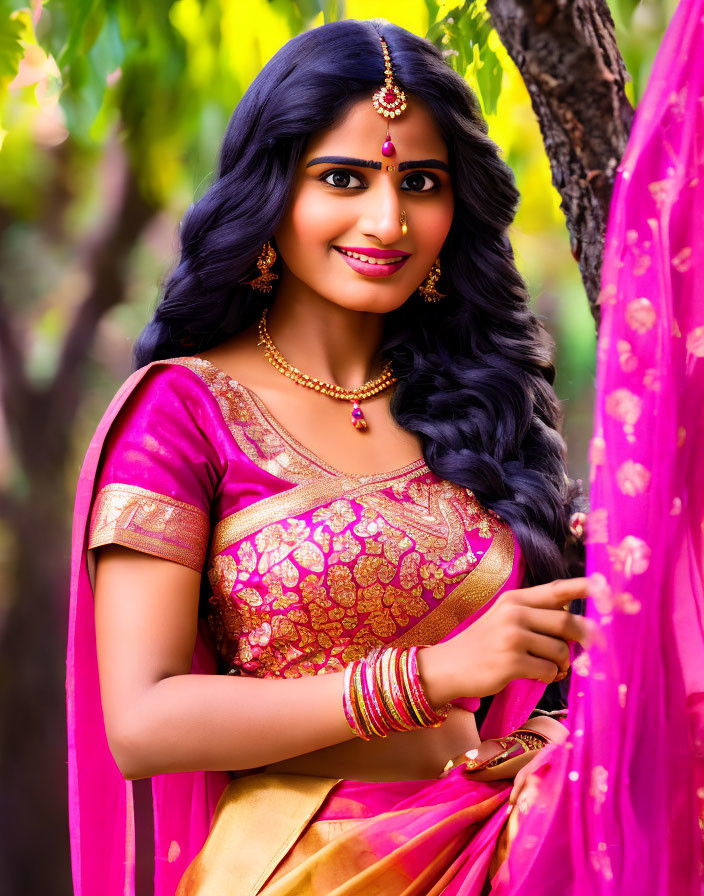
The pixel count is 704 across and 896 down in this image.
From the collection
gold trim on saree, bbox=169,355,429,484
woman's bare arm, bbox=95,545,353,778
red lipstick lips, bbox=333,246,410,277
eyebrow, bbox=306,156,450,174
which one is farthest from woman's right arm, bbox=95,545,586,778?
eyebrow, bbox=306,156,450,174

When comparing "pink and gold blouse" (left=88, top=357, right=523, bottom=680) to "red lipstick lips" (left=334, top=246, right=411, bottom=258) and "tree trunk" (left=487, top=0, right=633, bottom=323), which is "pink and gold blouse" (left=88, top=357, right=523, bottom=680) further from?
"tree trunk" (left=487, top=0, right=633, bottom=323)

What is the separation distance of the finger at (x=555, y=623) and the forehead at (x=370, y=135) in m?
0.65

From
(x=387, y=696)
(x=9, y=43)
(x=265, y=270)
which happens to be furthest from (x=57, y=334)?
(x=387, y=696)

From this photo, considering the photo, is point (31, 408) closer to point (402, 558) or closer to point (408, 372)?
point (408, 372)

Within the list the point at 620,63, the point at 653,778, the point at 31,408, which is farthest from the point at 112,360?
the point at 653,778

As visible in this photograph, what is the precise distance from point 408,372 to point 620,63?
59cm

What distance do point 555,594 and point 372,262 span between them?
548 mm

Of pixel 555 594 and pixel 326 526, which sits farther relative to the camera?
pixel 326 526

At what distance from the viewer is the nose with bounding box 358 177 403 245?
1.57 meters

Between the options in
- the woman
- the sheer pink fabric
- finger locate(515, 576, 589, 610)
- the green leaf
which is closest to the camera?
the sheer pink fabric

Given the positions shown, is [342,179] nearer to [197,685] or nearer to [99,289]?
[197,685]

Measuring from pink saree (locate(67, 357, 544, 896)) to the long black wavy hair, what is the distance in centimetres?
8

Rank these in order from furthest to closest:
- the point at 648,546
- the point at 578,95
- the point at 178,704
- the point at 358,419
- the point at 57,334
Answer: the point at 57,334
the point at 578,95
the point at 358,419
the point at 178,704
the point at 648,546

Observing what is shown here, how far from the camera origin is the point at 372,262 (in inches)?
63.4
